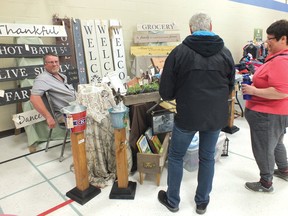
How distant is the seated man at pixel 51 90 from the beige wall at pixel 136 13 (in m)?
0.97

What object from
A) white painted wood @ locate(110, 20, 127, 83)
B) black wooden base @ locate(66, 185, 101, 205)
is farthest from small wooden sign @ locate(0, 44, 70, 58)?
black wooden base @ locate(66, 185, 101, 205)

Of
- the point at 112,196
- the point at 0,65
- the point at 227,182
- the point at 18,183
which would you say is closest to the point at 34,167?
the point at 18,183

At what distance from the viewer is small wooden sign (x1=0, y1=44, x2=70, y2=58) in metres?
2.96

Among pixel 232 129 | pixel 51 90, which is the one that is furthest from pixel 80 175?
pixel 232 129

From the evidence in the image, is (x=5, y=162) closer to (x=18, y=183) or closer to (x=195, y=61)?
(x=18, y=183)

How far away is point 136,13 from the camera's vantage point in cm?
454

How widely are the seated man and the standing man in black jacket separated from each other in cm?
160

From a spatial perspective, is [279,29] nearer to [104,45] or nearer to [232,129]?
[232,129]

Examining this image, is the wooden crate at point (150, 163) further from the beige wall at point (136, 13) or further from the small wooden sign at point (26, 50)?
the beige wall at point (136, 13)

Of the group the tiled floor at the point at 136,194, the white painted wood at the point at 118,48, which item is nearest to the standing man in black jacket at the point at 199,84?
the tiled floor at the point at 136,194

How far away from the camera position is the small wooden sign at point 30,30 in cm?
293

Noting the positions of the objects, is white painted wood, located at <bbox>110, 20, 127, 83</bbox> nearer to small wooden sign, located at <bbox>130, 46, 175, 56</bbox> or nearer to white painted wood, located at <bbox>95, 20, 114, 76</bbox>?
white painted wood, located at <bbox>95, 20, 114, 76</bbox>

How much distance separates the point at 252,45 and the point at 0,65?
6133 mm

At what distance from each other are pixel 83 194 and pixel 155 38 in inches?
132
